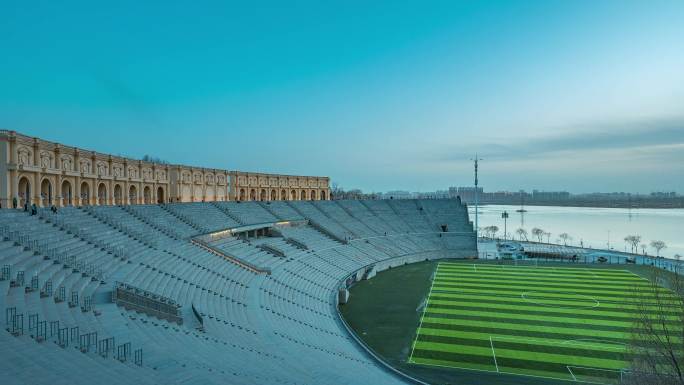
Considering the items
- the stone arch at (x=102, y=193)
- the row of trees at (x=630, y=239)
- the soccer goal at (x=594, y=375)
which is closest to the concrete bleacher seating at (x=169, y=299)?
the stone arch at (x=102, y=193)

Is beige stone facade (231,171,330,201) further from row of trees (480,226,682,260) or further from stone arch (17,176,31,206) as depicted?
row of trees (480,226,682,260)

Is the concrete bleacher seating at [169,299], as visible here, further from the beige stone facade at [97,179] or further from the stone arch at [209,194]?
the stone arch at [209,194]

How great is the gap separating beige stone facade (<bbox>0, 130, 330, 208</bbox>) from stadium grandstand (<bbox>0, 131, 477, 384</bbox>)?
103 mm

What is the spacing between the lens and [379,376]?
16.3 metres

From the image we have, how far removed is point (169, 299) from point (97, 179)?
1869cm

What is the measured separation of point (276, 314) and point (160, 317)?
7.39 m

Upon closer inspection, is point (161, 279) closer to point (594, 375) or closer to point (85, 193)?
point (85, 193)

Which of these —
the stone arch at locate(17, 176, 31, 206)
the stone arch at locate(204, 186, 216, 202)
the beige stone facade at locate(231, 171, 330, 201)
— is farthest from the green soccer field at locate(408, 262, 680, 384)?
the beige stone facade at locate(231, 171, 330, 201)

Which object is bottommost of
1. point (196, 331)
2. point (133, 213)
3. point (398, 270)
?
Result: point (398, 270)

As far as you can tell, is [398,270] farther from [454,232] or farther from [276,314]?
[276,314]

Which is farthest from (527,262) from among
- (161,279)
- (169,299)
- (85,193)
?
(85,193)

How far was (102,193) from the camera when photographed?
3209 centimetres

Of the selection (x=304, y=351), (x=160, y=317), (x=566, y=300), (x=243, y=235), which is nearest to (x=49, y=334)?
(x=160, y=317)

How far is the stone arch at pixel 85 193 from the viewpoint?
29397 mm
